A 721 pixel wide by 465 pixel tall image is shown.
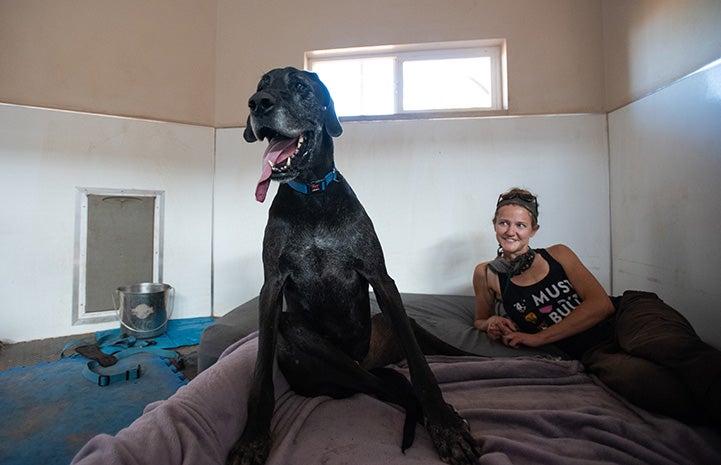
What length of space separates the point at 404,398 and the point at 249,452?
471mm

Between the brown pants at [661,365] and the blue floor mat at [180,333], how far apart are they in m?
2.49

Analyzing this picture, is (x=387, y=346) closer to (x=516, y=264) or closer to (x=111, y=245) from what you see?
(x=516, y=264)

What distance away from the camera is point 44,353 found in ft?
7.86

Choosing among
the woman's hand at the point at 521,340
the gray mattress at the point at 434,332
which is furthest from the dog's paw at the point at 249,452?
the woman's hand at the point at 521,340

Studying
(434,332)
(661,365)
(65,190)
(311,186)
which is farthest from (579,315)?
(65,190)

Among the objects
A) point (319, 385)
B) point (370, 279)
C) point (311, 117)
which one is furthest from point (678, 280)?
point (311, 117)

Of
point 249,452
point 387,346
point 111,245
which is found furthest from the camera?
point 111,245

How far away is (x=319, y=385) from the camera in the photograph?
1198 mm

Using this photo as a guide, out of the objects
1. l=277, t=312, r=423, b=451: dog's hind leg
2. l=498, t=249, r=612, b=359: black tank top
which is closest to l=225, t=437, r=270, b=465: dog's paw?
l=277, t=312, r=423, b=451: dog's hind leg

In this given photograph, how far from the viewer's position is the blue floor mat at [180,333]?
2587mm

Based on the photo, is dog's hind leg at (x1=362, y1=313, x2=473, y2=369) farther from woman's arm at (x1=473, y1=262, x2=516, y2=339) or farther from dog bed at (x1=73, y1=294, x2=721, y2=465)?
woman's arm at (x1=473, y1=262, x2=516, y2=339)

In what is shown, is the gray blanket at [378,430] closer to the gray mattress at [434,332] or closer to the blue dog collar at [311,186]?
the gray mattress at [434,332]

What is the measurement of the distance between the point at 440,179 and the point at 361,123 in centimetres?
78

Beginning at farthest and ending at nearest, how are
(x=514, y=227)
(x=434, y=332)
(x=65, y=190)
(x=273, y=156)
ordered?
(x=65, y=190) → (x=434, y=332) → (x=514, y=227) → (x=273, y=156)
